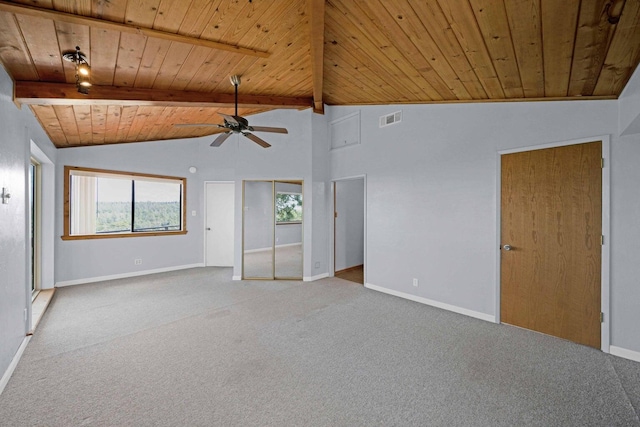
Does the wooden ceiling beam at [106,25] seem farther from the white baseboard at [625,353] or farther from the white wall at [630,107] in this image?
the white baseboard at [625,353]

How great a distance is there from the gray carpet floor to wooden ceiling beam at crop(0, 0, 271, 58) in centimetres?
259

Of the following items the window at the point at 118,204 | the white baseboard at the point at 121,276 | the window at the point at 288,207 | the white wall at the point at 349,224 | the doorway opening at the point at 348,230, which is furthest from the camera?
the white wall at the point at 349,224

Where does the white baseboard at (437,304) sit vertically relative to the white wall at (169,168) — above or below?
below

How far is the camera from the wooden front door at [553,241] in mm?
2770

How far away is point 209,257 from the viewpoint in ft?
21.7

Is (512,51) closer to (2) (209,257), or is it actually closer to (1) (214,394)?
(1) (214,394)

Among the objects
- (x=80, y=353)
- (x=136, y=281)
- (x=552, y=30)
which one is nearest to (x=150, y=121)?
(x=136, y=281)

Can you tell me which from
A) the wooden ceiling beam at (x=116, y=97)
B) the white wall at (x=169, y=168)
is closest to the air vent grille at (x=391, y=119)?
the white wall at (x=169, y=168)

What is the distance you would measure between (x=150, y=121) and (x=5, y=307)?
315cm

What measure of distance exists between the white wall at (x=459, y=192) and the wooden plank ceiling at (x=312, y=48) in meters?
0.27

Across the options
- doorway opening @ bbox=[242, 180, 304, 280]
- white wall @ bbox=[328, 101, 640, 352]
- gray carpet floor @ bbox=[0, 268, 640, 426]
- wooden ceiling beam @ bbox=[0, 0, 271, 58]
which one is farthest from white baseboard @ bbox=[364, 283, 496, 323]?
wooden ceiling beam @ bbox=[0, 0, 271, 58]

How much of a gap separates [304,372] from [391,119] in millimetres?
3791

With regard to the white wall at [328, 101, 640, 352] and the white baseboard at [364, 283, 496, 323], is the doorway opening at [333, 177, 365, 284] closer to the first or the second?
the white baseboard at [364, 283, 496, 323]

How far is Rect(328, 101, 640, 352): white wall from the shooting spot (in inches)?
103
